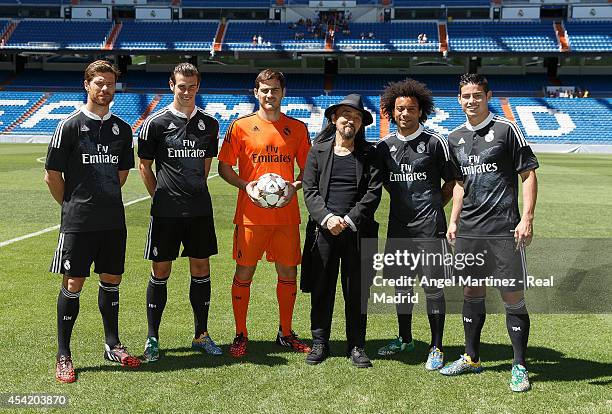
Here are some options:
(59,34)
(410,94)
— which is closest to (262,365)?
(410,94)

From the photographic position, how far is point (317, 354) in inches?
196

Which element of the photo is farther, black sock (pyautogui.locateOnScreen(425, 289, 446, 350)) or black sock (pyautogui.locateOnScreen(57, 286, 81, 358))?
black sock (pyautogui.locateOnScreen(425, 289, 446, 350))

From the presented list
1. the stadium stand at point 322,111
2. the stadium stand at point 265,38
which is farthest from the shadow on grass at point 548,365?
the stadium stand at point 265,38

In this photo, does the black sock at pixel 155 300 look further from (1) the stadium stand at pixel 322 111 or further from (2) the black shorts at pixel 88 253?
(1) the stadium stand at pixel 322 111

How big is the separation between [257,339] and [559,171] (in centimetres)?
1976

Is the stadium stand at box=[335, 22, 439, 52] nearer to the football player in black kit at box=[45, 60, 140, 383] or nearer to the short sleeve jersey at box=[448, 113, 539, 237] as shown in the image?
the short sleeve jersey at box=[448, 113, 539, 237]

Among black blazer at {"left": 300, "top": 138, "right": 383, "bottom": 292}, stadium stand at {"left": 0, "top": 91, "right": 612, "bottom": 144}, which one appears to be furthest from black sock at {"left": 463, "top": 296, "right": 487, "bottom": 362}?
stadium stand at {"left": 0, "top": 91, "right": 612, "bottom": 144}

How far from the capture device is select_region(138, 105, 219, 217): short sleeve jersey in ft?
16.5

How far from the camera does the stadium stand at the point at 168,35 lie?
146 feet

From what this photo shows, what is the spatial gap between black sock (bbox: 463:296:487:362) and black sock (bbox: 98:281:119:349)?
2.84 metres

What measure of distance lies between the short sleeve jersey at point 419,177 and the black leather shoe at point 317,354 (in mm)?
1193

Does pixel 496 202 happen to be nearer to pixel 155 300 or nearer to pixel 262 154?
pixel 262 154

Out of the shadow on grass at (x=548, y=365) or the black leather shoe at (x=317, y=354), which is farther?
the black leather shoe at (x=317, y=354)

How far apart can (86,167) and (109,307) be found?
116 cm
